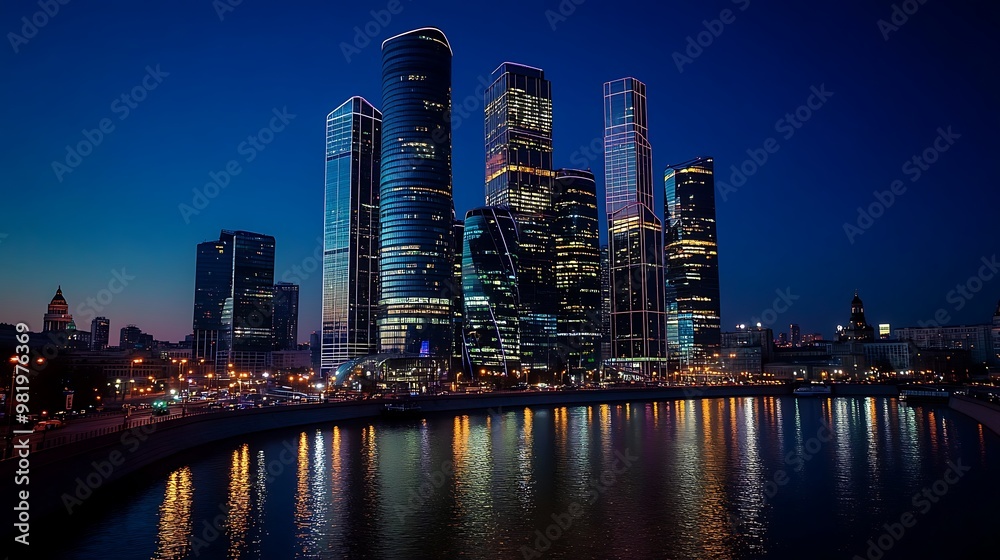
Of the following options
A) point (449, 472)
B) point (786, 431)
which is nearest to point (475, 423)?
point (786, 431)

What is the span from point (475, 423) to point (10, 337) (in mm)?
114587

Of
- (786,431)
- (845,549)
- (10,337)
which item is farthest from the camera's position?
(10,337)

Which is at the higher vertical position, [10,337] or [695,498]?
[10,337]

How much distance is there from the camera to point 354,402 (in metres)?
114

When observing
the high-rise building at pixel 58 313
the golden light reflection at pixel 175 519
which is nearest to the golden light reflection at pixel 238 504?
the golden light reflection at pixel 175 519

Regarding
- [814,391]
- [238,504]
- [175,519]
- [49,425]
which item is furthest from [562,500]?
[814,391]

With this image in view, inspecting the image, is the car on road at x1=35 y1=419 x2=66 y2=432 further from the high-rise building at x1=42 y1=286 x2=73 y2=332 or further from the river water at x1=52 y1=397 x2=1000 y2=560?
the high-rise building at x1=42 y1=286 x2=73 y2=332

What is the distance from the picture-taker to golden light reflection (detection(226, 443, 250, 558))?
109 feet

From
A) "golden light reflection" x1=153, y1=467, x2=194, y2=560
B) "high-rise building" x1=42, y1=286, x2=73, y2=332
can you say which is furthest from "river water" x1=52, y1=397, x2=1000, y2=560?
"high-rise building" x1=42, y1=286, x2=73, y2=332

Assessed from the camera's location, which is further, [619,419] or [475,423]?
[619,419]

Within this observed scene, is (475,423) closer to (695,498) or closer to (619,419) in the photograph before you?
(619,419)

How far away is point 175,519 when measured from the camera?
37.8 meters

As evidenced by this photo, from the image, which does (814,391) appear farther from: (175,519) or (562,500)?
(175,519)

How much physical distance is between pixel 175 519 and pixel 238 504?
14.9 ft
